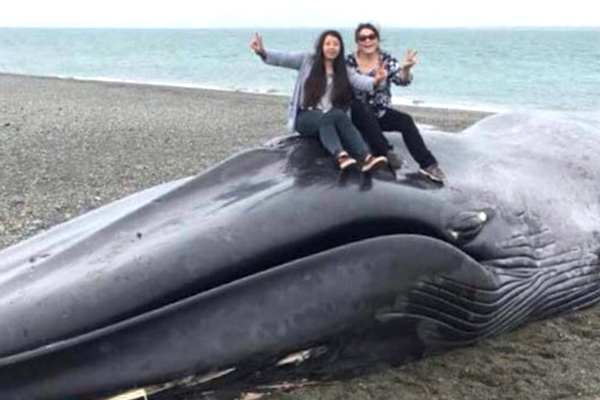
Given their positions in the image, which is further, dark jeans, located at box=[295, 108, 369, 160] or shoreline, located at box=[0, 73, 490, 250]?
shoreline, located at box=[0, 73, 490, 250]

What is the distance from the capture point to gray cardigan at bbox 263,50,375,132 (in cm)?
646

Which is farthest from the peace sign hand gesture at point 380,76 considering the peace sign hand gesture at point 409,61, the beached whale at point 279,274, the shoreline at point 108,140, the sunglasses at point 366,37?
the shoreline at point 108,140

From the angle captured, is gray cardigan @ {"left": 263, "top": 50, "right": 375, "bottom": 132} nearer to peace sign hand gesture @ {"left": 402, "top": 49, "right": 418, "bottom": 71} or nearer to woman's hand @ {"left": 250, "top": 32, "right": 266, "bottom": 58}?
woman's hand @ {"left": 250, "top": 32, "right": 266, "bottom": 58}

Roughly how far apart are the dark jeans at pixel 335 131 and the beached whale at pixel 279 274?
0.09m

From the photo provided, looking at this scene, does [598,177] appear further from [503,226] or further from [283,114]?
→ [283,114]

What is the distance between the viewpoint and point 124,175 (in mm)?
15336

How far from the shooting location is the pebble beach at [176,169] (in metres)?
6.09

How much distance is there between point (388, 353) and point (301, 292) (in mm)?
963

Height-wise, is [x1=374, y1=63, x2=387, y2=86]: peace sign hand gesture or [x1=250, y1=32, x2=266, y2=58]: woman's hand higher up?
[x1=250, y1=32, x2=266, y2=58]: woman's hand

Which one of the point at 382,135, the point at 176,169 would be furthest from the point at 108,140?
the point at 382,135

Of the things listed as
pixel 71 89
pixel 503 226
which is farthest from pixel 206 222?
pixel 71 89

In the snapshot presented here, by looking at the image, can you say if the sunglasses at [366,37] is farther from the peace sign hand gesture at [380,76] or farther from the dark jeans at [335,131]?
the dark jeans at [335,131]

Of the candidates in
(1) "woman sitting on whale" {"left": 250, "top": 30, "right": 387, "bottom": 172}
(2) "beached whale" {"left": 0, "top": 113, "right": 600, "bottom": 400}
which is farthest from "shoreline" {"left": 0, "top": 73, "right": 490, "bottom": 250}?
(2) "beached whale" {"left": 0, "top": 113, "right": 600, "bottom": 400}

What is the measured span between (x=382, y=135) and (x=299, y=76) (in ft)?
2.83
